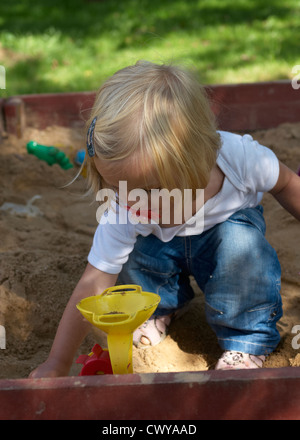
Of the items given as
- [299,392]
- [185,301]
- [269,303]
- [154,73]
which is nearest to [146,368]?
[185,301]

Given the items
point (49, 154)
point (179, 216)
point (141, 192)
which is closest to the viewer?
point (141, 192)

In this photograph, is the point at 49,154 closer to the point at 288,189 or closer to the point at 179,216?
the point at 179,216

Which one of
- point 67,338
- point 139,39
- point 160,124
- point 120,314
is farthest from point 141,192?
point 139,39

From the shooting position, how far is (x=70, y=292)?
1978mm

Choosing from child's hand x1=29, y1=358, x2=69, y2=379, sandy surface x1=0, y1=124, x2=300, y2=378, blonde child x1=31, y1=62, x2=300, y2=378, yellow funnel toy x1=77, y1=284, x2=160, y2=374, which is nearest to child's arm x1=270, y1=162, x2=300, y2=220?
blonde child x1=31, y1=62, x2=300, y2=378

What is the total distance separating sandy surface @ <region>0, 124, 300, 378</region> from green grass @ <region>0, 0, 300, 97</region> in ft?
5.23

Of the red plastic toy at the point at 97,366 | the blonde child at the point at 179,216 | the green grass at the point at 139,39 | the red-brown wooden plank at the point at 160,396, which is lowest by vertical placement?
the red plastic toy at the point at 97,366

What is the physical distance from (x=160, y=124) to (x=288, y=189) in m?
0.50

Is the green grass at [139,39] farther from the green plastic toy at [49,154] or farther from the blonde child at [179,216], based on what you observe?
the blonde child at [179,216]

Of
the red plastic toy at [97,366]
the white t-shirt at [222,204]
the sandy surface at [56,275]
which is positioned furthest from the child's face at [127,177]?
the sandy surface at [56,275]

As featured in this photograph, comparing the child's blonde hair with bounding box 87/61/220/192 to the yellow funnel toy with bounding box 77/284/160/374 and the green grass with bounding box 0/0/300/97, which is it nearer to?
the yellow funnel toy with bounding box 77/284/160/374

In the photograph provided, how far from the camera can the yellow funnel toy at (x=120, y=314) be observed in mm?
1365

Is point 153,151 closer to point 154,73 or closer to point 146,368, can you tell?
point 154,73

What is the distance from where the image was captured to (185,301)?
1911 mm
